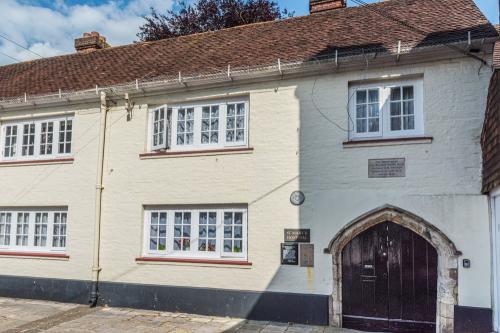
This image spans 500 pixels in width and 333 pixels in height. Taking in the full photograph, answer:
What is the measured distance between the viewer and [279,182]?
32.2ft

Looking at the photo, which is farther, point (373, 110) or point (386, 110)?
point (373, 110)

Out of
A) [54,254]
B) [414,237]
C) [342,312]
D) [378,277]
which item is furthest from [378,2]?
[54,254]

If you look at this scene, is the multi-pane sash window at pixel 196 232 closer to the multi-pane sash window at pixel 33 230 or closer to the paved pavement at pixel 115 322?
the paved pavement at pixel 115 322

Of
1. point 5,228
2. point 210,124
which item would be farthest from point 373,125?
point 5,228

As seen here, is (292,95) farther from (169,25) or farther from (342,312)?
(169,25)

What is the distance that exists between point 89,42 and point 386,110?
1208cm

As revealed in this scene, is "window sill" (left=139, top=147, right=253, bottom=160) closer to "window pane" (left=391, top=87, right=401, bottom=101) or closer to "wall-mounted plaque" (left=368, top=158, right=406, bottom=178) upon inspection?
"wall-mounted plaque" (left=368, top=158, right=406, bottom=178)

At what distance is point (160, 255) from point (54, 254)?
3179 millimetres

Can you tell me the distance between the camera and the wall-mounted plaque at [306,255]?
931 centimetres

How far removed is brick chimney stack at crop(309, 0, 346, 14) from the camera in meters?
13.5

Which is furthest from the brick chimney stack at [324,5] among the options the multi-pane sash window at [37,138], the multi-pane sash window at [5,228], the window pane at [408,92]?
the multi-pane sash window at [5,228]

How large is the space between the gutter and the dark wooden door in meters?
6.28

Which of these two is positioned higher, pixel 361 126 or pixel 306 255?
pixel 361 126

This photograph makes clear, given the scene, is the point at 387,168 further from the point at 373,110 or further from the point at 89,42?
the point at 89,42
